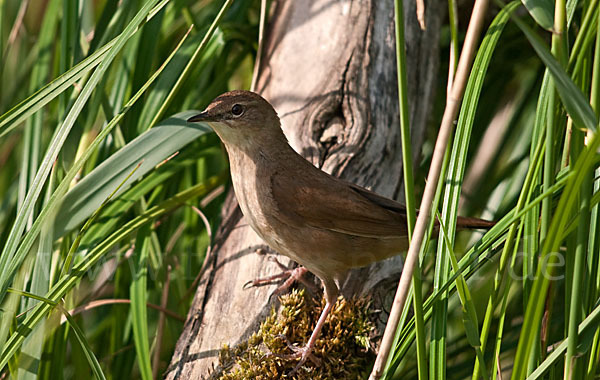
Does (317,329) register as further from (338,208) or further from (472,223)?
(472,223)

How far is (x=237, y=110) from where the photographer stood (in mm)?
2797

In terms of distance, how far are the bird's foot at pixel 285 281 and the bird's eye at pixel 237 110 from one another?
680 millimetres

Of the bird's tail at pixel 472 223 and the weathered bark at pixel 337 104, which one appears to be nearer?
the bird's tail at pixel 472 223

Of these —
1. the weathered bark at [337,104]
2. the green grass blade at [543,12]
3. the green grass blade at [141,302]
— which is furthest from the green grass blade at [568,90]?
the green grass blade at [141,302]

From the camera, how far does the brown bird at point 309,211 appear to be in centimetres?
266

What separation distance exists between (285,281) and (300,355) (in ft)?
1.21

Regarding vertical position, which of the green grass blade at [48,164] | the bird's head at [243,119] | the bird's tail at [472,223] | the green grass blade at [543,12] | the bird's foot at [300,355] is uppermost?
the bird's head at [243,119]

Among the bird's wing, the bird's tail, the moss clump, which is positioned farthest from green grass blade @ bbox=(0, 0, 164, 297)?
the bird's tail

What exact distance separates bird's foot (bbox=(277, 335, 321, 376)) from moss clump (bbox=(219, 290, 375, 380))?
0.02 metres

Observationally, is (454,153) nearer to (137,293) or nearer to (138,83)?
(137,293)

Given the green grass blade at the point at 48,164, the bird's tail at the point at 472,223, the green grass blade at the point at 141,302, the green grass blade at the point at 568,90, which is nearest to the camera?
the green grass blade at the point at 568,90

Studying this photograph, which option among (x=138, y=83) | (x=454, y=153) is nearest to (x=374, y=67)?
(x=138, y=83)

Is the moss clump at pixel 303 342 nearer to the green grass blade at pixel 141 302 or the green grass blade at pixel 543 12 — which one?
the green grass blade at pixel 141 302

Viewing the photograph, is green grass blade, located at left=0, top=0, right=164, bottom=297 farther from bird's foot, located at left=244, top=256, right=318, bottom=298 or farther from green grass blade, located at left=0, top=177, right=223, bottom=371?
bird's foot, located at left=244, top=256, right=318, bottom=298
